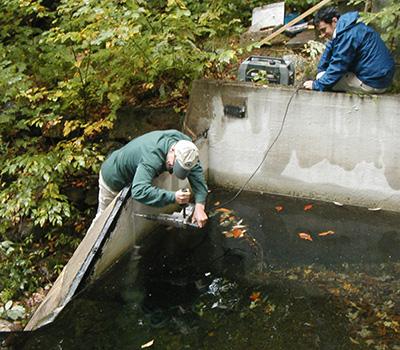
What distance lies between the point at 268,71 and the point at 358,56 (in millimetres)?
1244

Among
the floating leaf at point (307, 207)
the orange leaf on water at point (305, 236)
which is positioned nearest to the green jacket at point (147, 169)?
the orange leaf on water at point (305, 236)

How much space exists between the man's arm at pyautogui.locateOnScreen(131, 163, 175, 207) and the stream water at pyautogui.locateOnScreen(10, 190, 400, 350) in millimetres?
1034

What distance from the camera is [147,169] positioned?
15.8 feet

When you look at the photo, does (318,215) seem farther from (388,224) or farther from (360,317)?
(360,317)

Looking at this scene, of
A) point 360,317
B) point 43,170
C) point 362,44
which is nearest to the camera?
point 360,317

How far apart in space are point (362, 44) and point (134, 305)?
410cm

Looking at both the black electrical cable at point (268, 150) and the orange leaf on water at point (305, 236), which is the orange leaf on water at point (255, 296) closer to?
the orange leaf on water at point (305, 236)

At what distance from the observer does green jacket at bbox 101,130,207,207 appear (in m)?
4.78

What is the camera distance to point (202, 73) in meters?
7.20

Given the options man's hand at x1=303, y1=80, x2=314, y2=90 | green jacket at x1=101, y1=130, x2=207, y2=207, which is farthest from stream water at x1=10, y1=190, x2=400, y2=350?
man's hand at x1=303, y1=80, x2=314, y2=90

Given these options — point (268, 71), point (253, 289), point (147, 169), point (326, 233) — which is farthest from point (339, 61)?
point (253, 289)

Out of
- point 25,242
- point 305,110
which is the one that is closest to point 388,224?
point 305,110

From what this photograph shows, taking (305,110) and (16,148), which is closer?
(305,110)

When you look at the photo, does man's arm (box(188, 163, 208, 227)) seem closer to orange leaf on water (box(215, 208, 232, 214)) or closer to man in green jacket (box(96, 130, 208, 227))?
man in green jacket (box(96, 130, 208, 227))
